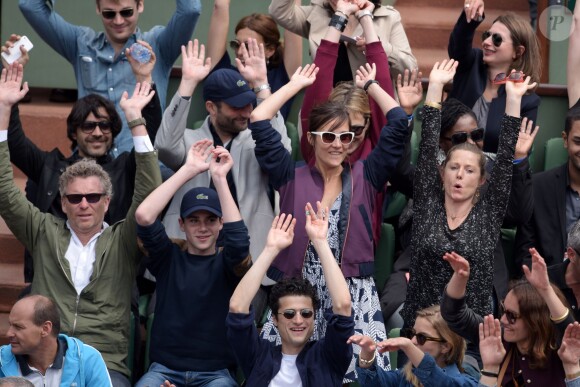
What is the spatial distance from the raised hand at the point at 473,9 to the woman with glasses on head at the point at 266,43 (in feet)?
3.57

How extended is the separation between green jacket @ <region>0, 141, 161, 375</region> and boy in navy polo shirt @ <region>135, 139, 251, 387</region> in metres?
0.16

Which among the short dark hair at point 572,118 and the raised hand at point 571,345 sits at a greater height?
the short dark hair at point 572,118

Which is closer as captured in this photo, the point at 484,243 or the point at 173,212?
the point at 484,243

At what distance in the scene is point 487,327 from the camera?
5621 millimetres

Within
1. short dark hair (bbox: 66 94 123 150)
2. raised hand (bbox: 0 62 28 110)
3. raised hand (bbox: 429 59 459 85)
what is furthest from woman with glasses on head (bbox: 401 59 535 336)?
raised hand (bbox: 0 62 28 110)

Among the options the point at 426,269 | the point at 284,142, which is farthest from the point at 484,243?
the point at 284,142

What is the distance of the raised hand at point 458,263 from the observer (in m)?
5.87

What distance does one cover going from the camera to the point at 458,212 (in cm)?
665

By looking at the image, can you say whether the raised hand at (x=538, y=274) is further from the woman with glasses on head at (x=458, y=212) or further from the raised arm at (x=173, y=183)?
the raised arm at (x=173, y=183)

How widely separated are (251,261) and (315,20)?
5.66 feet

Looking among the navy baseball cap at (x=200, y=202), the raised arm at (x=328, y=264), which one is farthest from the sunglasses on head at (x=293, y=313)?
the navy baseball cap at (x=200, y=202)

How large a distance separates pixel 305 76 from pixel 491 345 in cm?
213

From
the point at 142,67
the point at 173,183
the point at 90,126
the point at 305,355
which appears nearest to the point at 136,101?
the point at 90,126

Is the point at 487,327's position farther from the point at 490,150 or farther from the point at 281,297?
the point at 490,150
